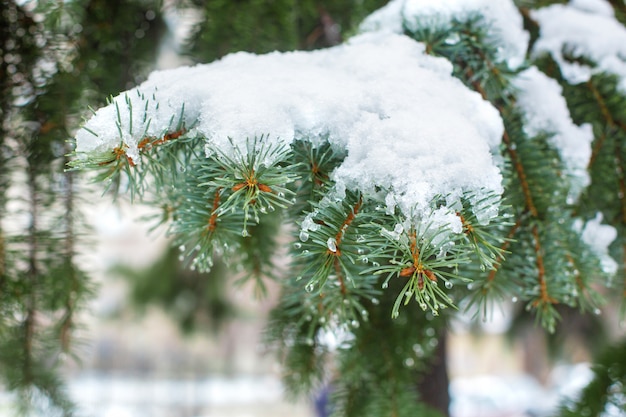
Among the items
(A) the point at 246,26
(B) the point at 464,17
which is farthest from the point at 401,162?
(A) the point at 246,26

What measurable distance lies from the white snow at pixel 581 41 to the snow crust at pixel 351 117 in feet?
0.88

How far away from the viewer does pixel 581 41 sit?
0.67 metres

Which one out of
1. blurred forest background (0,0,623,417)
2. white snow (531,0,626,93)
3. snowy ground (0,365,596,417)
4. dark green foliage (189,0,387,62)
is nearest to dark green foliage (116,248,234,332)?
blurred forest background (0,0,623,417)

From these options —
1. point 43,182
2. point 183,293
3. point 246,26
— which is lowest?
point 183,293

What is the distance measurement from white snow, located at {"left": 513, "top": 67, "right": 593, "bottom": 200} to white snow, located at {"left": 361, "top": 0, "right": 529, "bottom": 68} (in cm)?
3

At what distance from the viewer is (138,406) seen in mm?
5941

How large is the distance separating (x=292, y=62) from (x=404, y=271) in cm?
24

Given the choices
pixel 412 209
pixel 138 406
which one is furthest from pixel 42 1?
pixel 138 406

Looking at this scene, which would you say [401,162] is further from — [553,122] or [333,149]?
[553,122]

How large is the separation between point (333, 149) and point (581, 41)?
1.43 feet

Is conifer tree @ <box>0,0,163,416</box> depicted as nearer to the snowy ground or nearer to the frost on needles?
the frost on needles

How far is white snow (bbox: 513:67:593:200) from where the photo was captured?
1.90 feet

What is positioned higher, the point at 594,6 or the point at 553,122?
the point at 594,6

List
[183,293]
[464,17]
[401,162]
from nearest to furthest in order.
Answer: [401,162]
[464,17]
[183,293]
